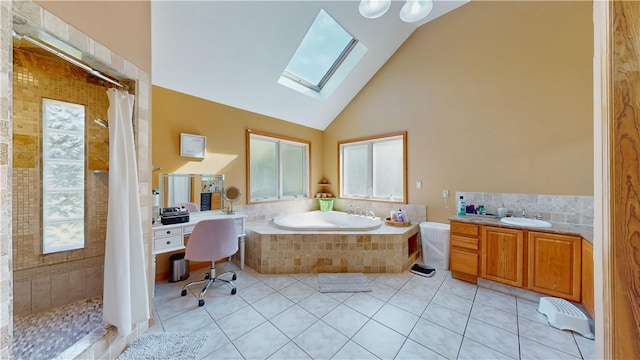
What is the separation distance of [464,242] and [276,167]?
320 centimetres

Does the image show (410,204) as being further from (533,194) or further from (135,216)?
(135,216)

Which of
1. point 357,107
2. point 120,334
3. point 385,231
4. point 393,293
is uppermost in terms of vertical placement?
point 357,107

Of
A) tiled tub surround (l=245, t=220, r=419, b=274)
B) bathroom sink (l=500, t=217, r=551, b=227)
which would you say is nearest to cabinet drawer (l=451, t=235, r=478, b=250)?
bathroom sink (l=500, t=217, r=551, b=227)

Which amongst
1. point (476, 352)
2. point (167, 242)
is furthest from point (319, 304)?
point (167, 242)

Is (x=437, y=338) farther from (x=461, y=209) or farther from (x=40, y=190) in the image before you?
(x=40, y=190)

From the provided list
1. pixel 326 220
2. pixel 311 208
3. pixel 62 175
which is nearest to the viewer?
pixel 62 175

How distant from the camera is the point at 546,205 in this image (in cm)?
257

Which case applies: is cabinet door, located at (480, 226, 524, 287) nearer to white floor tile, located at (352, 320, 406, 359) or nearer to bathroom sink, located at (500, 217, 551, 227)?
bathroom sink, located at (500, 217, 551, 227)

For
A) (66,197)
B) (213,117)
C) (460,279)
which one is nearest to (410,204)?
(460,279)

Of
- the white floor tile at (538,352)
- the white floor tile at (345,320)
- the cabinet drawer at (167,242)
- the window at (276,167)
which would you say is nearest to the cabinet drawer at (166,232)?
the cabinet drawer at (167,242)

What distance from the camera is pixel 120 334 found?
60.7 inches

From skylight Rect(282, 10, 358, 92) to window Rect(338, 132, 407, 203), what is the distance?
139 cm

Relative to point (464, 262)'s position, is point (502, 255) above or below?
above

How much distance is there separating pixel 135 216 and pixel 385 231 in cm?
281
